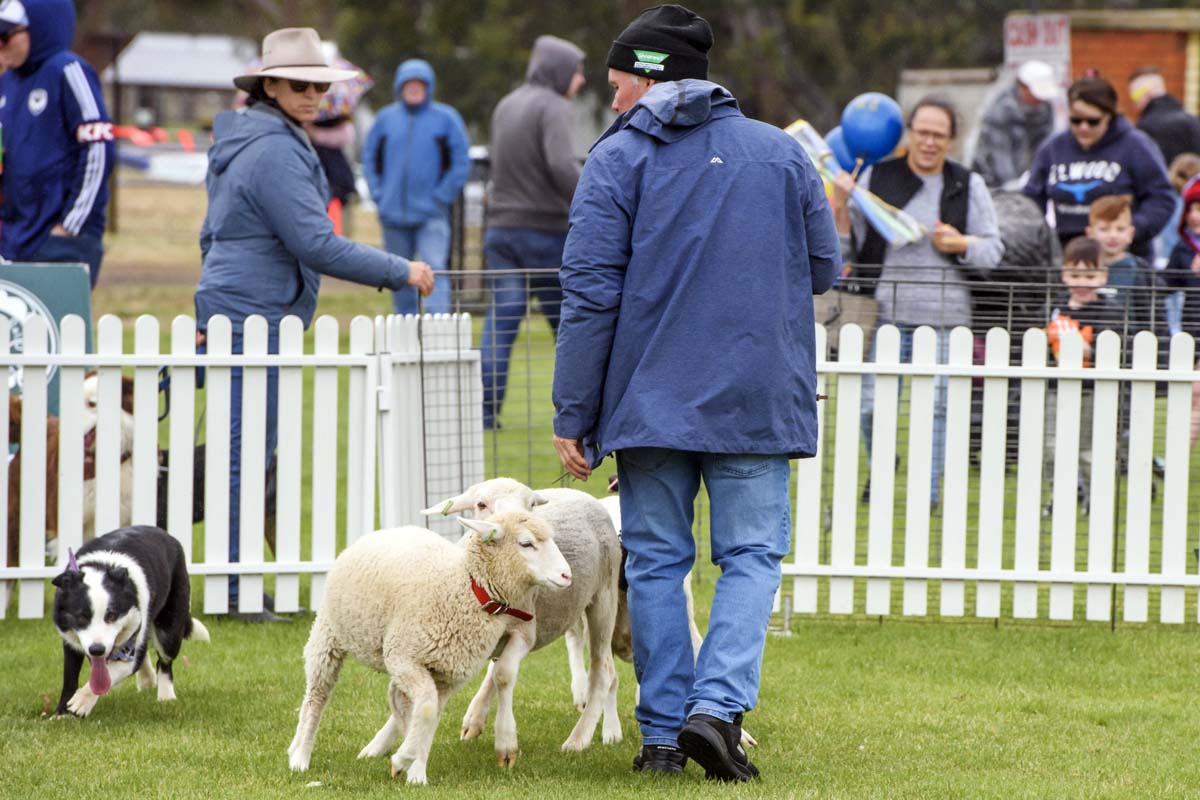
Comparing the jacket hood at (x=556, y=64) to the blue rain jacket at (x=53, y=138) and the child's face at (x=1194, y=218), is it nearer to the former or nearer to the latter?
the blue rain jacket at (x=53, y=138)

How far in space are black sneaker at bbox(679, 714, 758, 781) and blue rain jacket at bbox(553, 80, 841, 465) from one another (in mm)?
760

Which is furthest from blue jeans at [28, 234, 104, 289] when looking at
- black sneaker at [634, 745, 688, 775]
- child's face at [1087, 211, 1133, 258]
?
child's face at [1087, 211, 1133, 258]

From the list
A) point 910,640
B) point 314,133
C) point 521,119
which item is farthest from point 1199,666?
point 314,133

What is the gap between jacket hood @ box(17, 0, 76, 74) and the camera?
8.12 metres

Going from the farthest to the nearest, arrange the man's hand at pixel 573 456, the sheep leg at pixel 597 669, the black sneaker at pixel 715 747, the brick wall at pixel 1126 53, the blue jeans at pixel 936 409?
the brick wall at pixel 1126 53, the blue jeans at pixel 936 409, the sheep leg at pixel 597 669, the man's hand at pixel 573 456, the black sneaker at pixel 715 747

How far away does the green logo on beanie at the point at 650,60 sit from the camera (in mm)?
4750

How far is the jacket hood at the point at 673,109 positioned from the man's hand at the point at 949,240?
3771 millimetres

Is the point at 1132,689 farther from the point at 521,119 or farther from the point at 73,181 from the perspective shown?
the point at 521,119

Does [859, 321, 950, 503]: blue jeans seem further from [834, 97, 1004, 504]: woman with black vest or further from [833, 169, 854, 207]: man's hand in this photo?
[833, 169, 854, 207]: man's hand

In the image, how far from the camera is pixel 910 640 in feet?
22.0

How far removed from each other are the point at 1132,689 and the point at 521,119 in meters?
6.76

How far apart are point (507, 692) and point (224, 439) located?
2346mm

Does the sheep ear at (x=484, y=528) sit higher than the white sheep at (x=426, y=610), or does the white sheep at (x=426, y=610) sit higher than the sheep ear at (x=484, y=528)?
the sheep ear at (x=484, y=528)

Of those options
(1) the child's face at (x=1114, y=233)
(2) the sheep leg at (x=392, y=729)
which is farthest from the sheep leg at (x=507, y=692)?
(1) the child's face at (x=1114, y=233)
